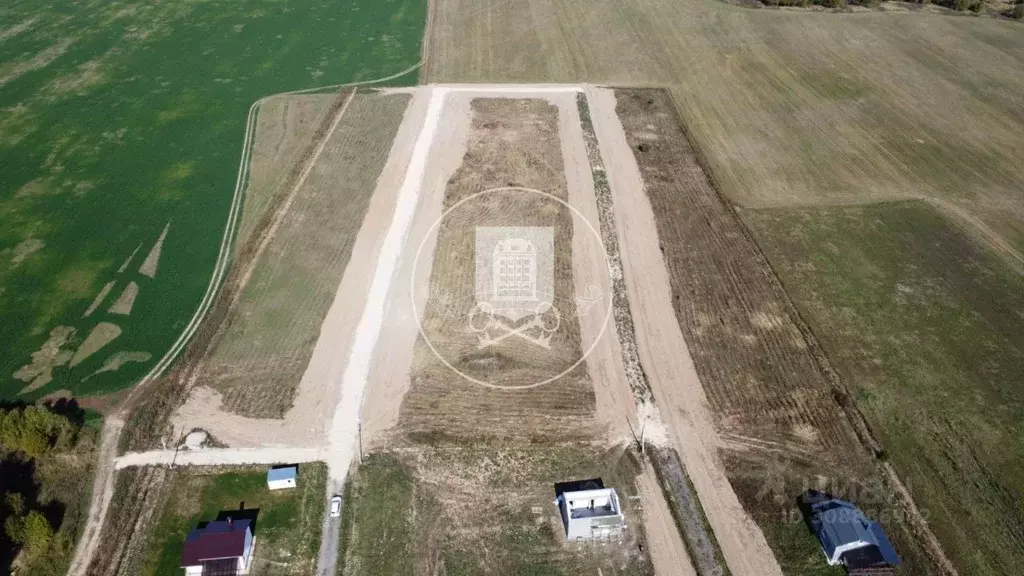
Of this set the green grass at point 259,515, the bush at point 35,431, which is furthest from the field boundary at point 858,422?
the bush at point 35,431

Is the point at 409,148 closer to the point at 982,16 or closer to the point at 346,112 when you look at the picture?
the point at 346,112

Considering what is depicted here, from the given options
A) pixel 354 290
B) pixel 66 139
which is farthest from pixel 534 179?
pixel 66 139

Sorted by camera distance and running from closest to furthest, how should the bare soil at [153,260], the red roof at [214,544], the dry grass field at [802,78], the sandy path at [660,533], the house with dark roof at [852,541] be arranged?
1. the red roof at [214,544]
2. the house with dark roof at [852,541]
3. the sandy path at [660,533]
4. the bare soil at [153,260]
5. the dry grass field at [802,78]

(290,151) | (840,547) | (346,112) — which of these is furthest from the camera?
(346,112)

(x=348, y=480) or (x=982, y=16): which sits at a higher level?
(x=982, y=16)

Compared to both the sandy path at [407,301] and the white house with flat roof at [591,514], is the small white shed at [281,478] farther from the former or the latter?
the white house with flat roof at [591,514]
